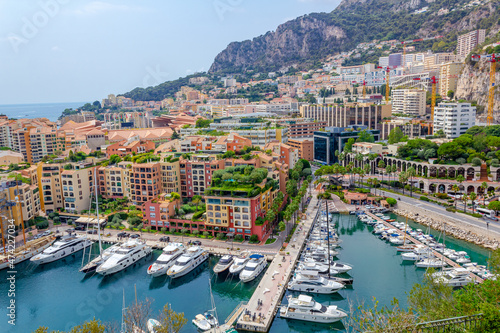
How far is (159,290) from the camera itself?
1228 inches

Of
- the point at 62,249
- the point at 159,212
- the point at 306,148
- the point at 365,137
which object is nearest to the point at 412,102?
the point at 365,137

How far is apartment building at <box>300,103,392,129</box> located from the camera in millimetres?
88125

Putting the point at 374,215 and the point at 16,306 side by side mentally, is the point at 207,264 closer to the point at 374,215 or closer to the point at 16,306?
the point at 16,306

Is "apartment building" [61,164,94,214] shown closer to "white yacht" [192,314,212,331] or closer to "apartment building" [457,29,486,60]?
"white yacht" [192,314,212,331]

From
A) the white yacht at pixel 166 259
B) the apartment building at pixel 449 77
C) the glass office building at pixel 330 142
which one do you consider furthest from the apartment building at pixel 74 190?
the apartment building at pixel 449 77

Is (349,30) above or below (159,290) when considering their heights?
above

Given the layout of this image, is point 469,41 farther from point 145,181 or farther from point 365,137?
point 145,181

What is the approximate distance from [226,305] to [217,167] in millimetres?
20318

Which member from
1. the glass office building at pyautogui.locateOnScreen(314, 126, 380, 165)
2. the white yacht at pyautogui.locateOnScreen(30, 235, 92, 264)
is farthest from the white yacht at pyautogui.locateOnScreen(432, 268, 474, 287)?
the glass office building at pyautogui.locateOnScreen(314, 126, 380, 165)

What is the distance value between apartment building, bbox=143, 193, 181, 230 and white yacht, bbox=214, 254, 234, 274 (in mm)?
9757

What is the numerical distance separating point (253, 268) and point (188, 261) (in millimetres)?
5967

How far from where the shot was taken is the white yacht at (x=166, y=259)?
33.2m

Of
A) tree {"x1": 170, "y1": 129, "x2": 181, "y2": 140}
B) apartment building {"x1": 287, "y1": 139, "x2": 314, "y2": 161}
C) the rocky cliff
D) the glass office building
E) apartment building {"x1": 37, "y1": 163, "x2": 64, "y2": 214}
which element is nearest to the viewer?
apartment building {"x1": 37, "y1": 163, "x2": 64, "y2": 214}

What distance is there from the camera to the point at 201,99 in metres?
146
